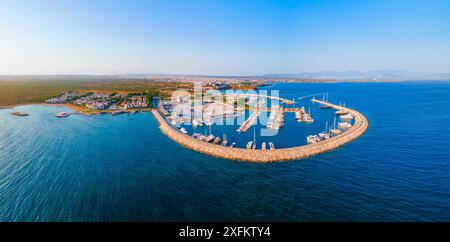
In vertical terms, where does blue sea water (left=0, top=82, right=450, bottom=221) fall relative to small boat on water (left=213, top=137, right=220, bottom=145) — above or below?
below

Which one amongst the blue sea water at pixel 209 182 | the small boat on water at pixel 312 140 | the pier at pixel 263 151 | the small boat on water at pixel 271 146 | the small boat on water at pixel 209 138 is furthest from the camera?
the small boat on water at pixel 209 138

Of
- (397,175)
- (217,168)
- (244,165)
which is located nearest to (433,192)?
(397,175)

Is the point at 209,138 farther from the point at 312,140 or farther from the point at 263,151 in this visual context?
the point at 312,140

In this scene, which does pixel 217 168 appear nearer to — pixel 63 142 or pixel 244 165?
pixel 244 165

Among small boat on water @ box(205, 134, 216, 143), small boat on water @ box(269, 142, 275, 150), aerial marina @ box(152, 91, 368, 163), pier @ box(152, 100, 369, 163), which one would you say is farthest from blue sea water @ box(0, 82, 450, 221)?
small boat on water @ box(205, 134, 216, 143)

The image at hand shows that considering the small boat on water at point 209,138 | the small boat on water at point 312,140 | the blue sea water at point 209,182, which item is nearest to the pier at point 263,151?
the blue sea water at point 209,182

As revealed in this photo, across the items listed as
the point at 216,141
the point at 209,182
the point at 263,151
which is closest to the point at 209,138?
the point at 216,141

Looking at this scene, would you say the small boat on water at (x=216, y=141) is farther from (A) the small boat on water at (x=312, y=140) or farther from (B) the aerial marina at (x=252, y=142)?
(A) the small boat on water at (x=312, y=140)

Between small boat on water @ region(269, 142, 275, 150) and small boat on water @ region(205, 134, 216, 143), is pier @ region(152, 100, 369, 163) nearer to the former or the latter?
small boat on water @ region(269, 142, 275, 150)

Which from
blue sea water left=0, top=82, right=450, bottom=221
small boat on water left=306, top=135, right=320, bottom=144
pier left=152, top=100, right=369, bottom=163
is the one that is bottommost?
blue sea water left=0, top=82, right=450, bottom=221
